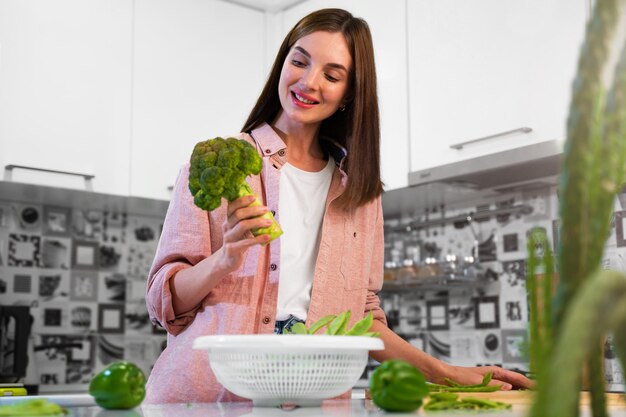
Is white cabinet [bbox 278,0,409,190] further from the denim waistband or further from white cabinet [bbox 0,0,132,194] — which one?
the denim waistband

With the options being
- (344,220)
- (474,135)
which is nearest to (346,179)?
(344,220)

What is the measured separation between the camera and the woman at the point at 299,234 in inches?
61.3

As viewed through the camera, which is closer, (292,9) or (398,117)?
(398,117)

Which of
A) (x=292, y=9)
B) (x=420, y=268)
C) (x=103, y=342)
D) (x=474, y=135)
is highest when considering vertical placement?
(x=292, y=9)

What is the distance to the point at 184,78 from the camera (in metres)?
3.24

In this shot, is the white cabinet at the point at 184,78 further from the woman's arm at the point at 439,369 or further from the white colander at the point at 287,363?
the white colander at the point at 287,363

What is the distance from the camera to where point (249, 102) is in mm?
3434

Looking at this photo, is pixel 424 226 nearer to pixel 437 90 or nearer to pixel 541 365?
pixel 437 90

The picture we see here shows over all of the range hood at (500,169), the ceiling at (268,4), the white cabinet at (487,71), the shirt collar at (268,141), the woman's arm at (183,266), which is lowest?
the woman's arm at (183,266)

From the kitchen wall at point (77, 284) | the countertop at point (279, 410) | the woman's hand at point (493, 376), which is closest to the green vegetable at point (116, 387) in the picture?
the countertop at point (279, 410)

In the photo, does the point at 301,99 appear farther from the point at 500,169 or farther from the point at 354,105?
the point at 500,169

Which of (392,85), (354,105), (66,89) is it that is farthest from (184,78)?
(354,105)

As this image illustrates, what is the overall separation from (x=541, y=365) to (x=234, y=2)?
3161mm

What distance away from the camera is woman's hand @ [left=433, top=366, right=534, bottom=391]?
4.55 feet
